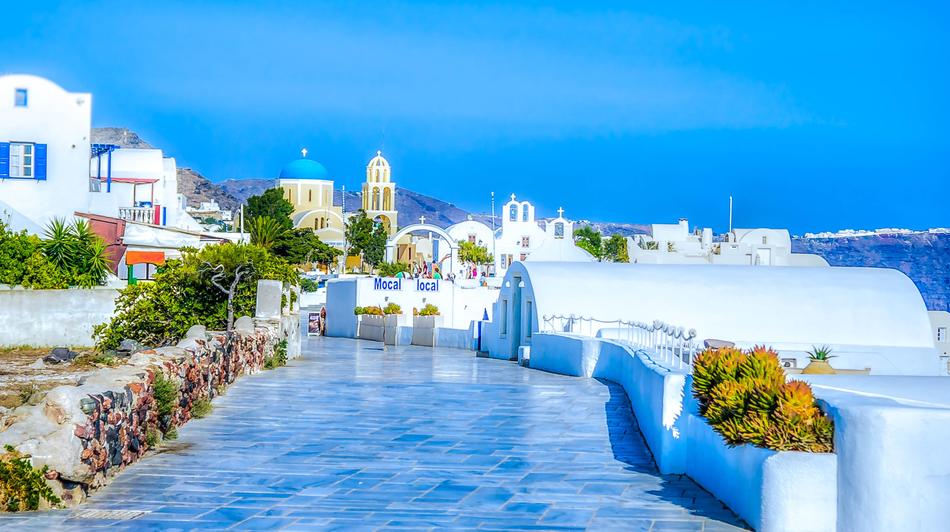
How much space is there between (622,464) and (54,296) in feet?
73.7

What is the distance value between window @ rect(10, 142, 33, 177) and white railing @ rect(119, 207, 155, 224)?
644 cm

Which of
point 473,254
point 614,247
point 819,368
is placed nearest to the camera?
point 819,368

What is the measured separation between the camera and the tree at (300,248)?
7406cm

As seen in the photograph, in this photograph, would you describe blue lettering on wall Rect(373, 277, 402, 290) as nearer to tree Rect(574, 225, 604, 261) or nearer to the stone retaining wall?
the stone retaining wall

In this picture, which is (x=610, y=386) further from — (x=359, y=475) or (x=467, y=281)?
(x=467, y=281)

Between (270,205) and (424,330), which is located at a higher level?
(270,205)

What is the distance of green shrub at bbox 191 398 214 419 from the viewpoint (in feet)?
45.5

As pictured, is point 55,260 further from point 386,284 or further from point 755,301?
point 755,301

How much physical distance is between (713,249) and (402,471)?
7143cm

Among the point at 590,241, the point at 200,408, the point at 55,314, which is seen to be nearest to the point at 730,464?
the point at 200,408

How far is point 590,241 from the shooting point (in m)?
124

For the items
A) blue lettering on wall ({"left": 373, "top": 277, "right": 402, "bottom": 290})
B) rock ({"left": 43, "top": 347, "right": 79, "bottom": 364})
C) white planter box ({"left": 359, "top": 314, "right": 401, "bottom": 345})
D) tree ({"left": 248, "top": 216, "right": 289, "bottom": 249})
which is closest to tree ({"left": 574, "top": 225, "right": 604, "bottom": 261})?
tree ({"left": 248, "top": 216, "right": 289, "bottom": 249})

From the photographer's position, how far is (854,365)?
27297 millimetres

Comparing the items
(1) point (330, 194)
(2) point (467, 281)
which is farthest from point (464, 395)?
(1) point (330, 194)
